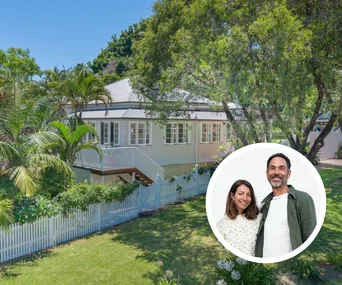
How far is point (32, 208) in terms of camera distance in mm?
8562

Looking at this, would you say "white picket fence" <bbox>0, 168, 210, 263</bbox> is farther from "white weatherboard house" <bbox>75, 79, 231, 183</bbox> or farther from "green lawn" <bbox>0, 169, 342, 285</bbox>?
"white weatherboard house" <bbox>75, 79, 231, 183</bbox>

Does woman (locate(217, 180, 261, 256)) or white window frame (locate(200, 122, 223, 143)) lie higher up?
white window frame (locate(200, 122, 223, 143))

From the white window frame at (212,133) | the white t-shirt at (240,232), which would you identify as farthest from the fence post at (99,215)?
the white window frame at (212,133)

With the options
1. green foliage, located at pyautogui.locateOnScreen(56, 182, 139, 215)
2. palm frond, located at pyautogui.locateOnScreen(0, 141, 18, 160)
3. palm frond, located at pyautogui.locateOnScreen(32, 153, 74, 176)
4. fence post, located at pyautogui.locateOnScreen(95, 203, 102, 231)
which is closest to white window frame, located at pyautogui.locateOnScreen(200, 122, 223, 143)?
green foliage, located at pyautogui.locateOnScreen(56, 182, 139, 215)

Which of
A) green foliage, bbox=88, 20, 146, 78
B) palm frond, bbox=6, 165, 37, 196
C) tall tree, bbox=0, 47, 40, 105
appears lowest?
palm frond, bbox=6, 165, 37, 196

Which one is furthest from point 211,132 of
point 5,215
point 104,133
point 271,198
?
point 271,198

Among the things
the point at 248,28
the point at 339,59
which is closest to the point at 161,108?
the point at 248,28

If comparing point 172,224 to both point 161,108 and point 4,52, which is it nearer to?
point 161,108

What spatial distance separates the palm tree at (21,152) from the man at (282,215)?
7.49 m

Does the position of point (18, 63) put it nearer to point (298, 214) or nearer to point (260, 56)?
point (260, 56)

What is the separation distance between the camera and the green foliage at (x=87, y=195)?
935cm

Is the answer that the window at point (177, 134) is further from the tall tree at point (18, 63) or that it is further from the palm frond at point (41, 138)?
the tall tree at point (18, 63)

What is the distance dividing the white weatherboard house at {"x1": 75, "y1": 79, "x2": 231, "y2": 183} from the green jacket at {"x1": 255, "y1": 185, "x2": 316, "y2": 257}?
12.9 meters

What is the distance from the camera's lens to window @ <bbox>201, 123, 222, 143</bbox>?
21.2 meters
